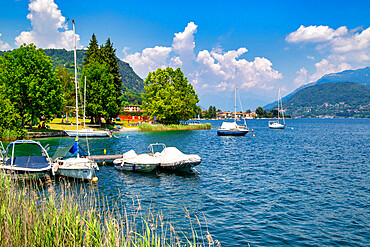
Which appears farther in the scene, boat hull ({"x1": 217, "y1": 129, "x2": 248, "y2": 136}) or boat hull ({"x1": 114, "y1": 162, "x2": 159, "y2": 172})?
boat hull ({"x1": 217, "y1": 129, "x2": 248, "y2": 136})

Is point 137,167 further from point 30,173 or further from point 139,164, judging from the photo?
point 30,173

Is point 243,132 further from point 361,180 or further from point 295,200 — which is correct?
point 295,200

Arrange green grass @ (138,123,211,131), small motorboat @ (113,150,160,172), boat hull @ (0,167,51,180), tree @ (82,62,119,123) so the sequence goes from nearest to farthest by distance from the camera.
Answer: boat hull @ (0,167,51,180) < small motorboat @ (113,150,160,172) < tree @ (82,62,119,123) < green grass @ (138,123,211,131)

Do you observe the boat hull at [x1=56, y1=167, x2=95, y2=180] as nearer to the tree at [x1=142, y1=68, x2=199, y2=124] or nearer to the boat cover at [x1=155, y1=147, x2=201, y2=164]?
the boat cover at [x1=155, y1=147, x2=201, y2=164]

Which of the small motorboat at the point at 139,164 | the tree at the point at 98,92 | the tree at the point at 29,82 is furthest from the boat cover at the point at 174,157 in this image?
the tree at the point at 98,92

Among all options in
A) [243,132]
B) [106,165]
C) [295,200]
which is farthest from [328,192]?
[243,132]

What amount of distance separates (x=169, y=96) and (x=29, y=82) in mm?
40403

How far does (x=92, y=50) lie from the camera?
80375 mm

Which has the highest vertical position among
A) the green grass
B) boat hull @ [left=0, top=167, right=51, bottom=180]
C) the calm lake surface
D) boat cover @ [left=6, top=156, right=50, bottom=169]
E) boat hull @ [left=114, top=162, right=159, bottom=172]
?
the green grass

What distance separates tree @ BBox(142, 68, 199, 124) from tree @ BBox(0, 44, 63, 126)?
32832 millimetres

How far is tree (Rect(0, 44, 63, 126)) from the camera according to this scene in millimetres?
49094

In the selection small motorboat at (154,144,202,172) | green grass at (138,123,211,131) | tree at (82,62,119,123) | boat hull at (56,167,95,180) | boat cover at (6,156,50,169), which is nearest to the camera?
boat cover at (6,156,50,169)

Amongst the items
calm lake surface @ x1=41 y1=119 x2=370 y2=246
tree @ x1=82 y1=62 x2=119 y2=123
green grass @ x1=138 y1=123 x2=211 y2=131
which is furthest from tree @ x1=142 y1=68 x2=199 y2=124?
calm lake surface @ x1=41 y1=119 x2=370 y2=246

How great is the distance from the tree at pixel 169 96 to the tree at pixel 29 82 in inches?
1293
